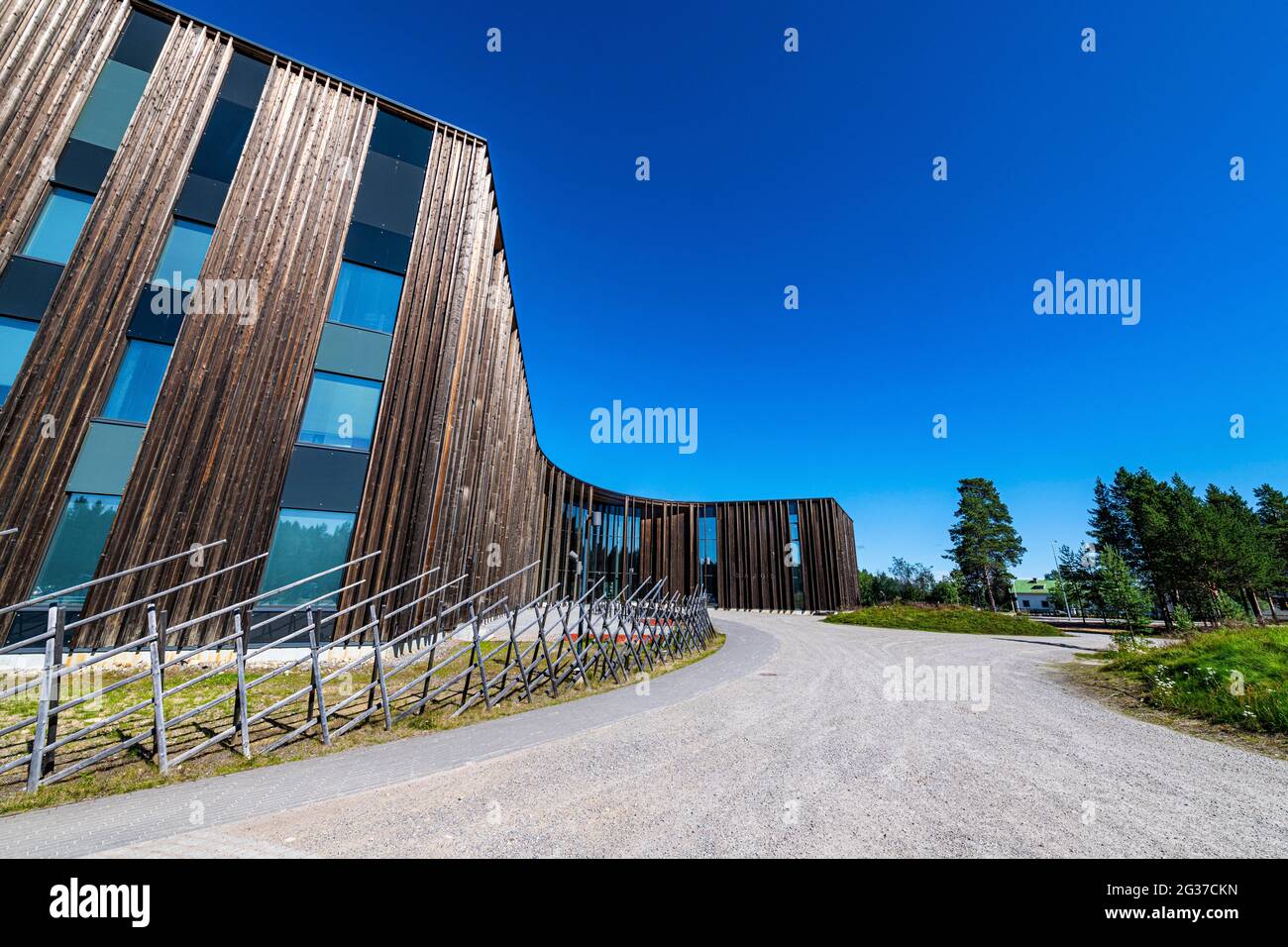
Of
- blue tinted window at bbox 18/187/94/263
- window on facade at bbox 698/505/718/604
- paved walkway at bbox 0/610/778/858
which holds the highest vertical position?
blue tinted window at bbox 18/187/94/263

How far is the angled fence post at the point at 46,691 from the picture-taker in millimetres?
4125

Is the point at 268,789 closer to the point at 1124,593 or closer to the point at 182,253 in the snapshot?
the point at 182,253

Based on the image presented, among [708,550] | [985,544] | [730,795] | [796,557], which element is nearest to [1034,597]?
[985,544]

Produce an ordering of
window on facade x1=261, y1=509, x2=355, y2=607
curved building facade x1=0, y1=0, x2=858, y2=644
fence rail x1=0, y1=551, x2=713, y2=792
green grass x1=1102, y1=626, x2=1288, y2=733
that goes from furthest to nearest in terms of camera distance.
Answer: window on facade x1=261, y1=509, x2=355, y2=607 < curved building facade x1=0, y1=0, x2=858, y2=644 < green grass x1=1102, y1=626, x2=1288, y2=733 < fence rail x1=0, y1=551, x2=713, y2=792

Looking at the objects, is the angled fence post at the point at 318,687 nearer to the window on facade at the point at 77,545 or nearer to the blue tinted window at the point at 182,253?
the window on facade at the point at 77,545

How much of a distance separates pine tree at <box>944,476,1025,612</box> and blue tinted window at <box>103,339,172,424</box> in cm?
6017

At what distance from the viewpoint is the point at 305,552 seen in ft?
33.1

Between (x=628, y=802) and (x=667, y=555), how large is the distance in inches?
1380

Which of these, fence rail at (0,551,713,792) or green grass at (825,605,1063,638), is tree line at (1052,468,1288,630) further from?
fence rail at (0,551,713,792)

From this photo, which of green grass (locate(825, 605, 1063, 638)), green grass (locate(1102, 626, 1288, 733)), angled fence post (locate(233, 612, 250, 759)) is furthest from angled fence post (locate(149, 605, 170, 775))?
green grass (locate(825, 605, 1063, 638))

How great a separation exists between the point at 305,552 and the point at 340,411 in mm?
3328

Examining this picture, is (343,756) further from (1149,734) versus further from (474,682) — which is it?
(1149,734)

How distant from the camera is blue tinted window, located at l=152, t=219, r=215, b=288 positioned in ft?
33.3
